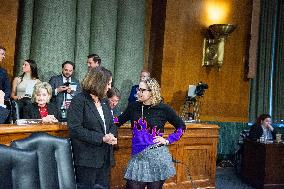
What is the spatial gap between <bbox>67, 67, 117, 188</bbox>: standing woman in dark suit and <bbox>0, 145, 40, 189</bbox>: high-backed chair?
53 cm

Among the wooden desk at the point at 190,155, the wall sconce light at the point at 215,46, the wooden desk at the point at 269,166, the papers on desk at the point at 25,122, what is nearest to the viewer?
the papers on desk at the point at 25,122

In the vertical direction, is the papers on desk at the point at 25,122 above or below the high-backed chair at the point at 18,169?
above

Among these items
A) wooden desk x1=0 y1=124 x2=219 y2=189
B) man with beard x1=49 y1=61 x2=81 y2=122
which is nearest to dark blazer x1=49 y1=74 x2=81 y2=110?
man with beard x1=49 y1=61 x2=81 y2=122

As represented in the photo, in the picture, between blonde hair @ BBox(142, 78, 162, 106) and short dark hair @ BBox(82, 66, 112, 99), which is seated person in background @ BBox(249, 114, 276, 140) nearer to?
blonde hair @ BBox(142, 78, 162, 106)

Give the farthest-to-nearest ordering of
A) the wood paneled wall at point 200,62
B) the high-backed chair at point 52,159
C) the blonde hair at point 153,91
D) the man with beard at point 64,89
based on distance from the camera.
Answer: the wood paneled wall at point 200,62, the man with beard at point 64,89, the blonde hair at point 153,91, the high-backed chair at point 52,159

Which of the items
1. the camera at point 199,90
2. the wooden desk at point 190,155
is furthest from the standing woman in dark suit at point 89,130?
the camera at point 199,90

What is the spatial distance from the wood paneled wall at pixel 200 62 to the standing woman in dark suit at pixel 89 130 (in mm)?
3725

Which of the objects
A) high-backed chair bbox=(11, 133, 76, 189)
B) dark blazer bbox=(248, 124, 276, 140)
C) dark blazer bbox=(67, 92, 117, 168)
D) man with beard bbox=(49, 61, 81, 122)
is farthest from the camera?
dark blazer bbox=(248, 124, 276, 140)

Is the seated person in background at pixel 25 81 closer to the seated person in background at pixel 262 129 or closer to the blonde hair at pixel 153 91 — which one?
the blonde hair at pixel 153 91

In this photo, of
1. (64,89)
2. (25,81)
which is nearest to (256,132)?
(64,89)

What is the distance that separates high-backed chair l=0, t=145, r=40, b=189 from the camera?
197 cm

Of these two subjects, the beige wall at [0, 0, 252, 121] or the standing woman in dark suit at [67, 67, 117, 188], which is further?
the beige wall at [0, 0, 252, 121]

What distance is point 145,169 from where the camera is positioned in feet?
9.39

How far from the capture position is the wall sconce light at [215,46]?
6695mm
